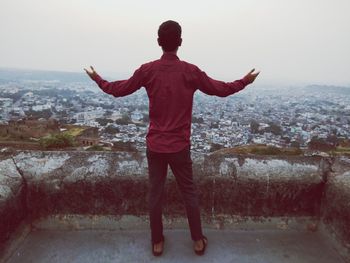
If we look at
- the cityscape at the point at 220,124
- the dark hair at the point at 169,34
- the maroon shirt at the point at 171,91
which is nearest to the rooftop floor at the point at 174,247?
the maroon shirt at the point at 171,91

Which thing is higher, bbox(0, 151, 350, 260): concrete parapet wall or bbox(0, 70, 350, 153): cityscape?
bbox(0, 151, 350, 260): concrete parapet wall

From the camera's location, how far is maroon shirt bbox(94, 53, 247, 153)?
2.47 m

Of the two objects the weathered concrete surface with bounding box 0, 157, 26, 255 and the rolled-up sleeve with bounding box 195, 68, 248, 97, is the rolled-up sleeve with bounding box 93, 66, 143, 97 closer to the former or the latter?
the rolled-up sleeve with bounding box 195, 68, 248, 97

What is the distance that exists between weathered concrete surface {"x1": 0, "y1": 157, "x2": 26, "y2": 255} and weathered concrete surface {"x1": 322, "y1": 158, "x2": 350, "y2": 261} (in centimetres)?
222

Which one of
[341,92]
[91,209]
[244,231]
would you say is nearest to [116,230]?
[91,209]

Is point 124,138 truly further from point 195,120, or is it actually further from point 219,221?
point 219,221

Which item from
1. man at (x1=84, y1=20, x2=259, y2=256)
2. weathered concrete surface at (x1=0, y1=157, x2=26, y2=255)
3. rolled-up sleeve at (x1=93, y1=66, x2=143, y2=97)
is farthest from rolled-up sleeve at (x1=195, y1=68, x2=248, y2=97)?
weathered concrete surface at (x1=0, y1=157, x2=26, y2=255)

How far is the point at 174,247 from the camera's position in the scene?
2.75m

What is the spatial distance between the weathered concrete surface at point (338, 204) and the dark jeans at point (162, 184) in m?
0.97

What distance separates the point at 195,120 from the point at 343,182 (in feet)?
125

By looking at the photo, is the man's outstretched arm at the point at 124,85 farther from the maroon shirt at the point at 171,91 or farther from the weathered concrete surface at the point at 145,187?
the weathered concrete surface at the point at 145,187

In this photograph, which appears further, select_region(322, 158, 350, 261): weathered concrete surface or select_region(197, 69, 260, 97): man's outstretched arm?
select_region(322, 158, 350, 261): weathered concrete surface

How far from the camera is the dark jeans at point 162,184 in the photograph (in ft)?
8.49

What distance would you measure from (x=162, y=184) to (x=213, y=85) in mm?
747
